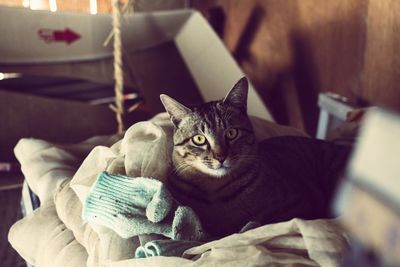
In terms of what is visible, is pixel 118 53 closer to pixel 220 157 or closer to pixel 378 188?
pixel 220 157

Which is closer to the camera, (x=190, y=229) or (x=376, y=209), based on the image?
(x=376, y=209)

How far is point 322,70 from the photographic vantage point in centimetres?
166

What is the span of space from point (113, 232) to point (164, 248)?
115mm

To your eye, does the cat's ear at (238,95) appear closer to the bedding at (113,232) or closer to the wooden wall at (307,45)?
the bedding at (113,232)

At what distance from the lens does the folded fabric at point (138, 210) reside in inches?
26.0

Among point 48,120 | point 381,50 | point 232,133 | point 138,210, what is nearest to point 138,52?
point 48,120

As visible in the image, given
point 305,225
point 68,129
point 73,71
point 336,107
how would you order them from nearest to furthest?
1. point 305,225
2. point 336,107
3. point 68,129
4. point 73,71

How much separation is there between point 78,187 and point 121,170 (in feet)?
0.33

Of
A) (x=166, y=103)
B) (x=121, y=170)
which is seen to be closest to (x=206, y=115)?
(x=166, y=103)

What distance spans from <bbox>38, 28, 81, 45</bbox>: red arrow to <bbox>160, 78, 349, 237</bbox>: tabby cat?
3.39 feet

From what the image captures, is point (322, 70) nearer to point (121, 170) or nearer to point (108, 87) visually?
point (108, 87)

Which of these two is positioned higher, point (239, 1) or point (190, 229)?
point (239, 1)

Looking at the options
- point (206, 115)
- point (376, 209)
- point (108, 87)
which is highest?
point (376, 209)

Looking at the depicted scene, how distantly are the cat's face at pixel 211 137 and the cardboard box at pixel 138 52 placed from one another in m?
0.72
